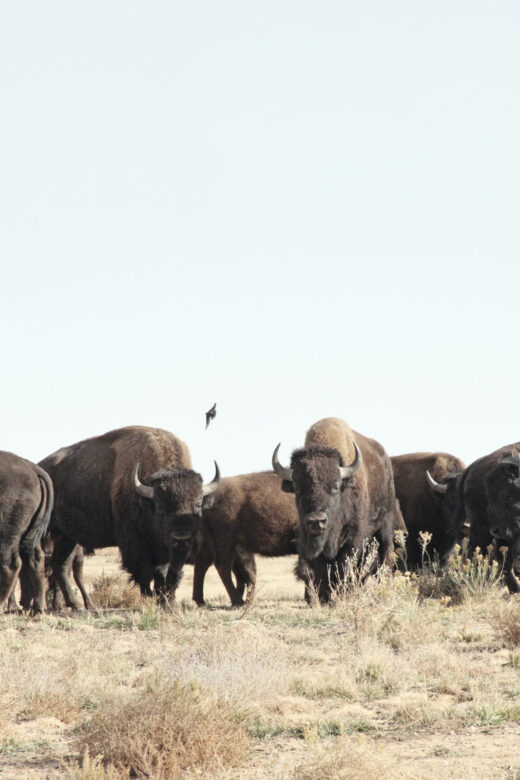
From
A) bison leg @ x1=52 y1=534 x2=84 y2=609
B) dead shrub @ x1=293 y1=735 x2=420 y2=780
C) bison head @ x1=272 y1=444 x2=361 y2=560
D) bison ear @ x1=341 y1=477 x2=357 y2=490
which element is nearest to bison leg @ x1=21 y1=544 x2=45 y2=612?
bison leg @ x1=52 y1=534 x2=84 y2=609

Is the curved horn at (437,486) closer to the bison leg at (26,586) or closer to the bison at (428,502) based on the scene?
the bison at (428,502)

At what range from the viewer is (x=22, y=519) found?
13.1m

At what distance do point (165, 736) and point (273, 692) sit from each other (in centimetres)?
164

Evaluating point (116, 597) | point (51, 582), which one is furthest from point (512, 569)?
point (51, 582)

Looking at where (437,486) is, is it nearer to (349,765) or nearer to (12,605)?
(12,605)

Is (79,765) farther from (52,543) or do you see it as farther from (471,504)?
(52,543)

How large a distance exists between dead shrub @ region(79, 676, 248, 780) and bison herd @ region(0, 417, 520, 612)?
223 inches

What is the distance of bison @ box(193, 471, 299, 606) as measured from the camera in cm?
1545

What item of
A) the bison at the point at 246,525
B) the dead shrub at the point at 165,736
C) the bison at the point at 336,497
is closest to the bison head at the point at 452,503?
the bison at the point at 336,497

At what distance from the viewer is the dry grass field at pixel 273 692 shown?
21.3ft

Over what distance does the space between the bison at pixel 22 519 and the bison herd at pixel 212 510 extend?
0.05 feet

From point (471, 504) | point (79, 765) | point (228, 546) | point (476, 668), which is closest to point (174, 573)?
point (228, 546)

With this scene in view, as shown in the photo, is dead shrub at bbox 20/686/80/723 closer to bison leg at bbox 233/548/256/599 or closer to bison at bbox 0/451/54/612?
bison at bbox 0/451/54/612

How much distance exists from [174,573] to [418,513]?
234 inches
